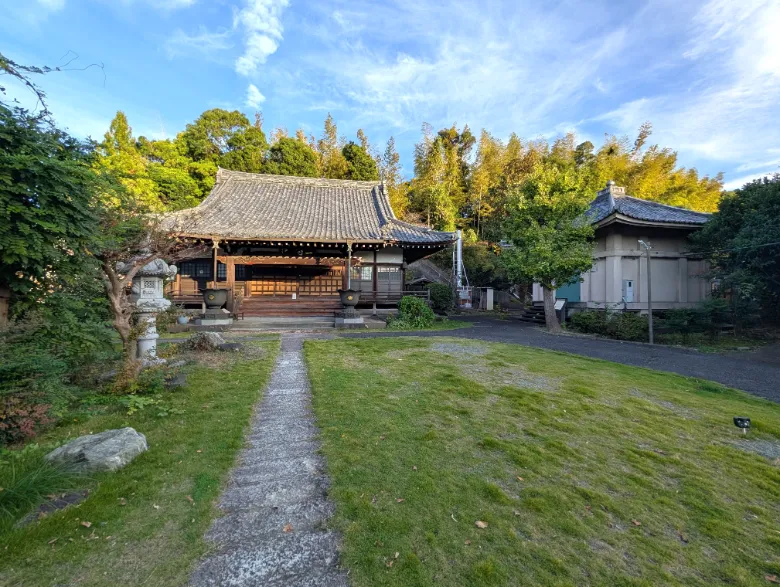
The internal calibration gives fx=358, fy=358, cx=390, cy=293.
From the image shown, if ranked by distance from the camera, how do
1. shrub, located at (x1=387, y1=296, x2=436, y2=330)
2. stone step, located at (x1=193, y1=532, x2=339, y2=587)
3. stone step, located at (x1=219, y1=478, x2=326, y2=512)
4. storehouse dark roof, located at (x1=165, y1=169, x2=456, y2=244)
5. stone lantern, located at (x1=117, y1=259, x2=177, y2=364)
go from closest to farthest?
stone step, located at (x1=193, y1=532, x2=339, y2=587), stone step, located at (x1=219, y1=478, x2=326, y2=512), stone lantern, located at (x1=117, y1=259, x2=177, y2=364), shrub, located at (x1=387, y1=296, x2=436, y2=330), storehouse dark roof, located at (x1=165, y1=169, x2=456, y2=244)

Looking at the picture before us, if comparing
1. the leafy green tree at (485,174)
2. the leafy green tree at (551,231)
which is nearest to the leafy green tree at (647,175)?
the leafy green tree at (485,174)

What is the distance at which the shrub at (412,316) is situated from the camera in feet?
42.6

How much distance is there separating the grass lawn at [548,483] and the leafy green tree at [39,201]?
129 inches

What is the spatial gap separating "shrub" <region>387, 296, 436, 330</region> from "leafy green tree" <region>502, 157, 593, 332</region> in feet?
11.3

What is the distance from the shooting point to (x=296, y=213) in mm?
16156

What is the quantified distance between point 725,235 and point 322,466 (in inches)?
596

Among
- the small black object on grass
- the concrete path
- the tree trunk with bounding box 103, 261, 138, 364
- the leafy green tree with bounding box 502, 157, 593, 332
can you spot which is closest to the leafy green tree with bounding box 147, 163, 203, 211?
the tree trunk with bounding box 103, 261, 138, 364

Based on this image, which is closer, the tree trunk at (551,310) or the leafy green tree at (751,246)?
the leafy green tree at (751,246)

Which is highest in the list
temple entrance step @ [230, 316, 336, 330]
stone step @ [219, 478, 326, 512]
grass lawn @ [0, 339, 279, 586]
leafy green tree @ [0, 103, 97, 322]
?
leafy green tree @ [0, 103, 97, 322]

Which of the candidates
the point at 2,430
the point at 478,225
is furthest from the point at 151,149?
the point at 2,430

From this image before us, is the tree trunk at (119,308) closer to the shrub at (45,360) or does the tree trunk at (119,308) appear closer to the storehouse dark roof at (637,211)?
the shrub at (45,360)

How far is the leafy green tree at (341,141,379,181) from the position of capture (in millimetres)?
27906

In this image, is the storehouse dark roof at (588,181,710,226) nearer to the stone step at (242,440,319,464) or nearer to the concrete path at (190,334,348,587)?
the stone step at (242,440,319,464)

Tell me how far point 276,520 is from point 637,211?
54.3 feet
